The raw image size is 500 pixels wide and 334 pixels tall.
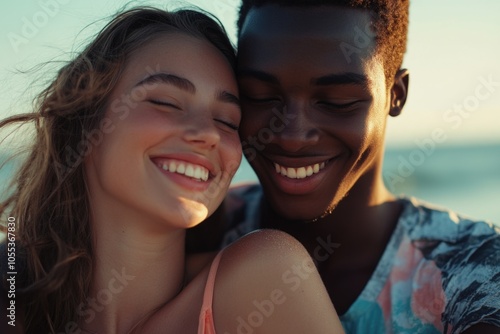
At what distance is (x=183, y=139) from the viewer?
241 cm

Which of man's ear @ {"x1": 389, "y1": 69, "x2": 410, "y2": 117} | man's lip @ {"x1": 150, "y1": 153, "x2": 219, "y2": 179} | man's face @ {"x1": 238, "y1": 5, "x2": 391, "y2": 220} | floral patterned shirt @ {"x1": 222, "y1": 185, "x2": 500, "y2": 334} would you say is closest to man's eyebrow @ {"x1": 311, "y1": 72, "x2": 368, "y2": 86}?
man's face @ {"x1": 238, "y1": 5, "x2": 391, "y2": 220}

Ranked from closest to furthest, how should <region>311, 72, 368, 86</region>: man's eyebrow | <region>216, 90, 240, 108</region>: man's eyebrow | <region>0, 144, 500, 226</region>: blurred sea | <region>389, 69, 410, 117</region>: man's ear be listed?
<region>216, 90, 240, 108</region>: man's eyebrow
<region>311, 72, 368, 86</region>: man's eyebrow
<region>389, 69, 410, 117</region>: man's ear
<region>0, 144, 500, 226</region>: blurred sea

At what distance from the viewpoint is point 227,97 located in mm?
2578

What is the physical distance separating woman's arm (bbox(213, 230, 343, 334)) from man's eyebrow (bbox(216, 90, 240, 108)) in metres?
0.55

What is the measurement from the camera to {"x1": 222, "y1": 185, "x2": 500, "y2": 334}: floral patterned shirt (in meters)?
2.79

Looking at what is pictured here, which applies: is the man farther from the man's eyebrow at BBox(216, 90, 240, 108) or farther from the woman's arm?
the woman's arm

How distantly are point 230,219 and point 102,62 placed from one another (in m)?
1.34

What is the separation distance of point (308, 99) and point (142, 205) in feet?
2.72

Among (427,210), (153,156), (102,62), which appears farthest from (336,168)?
(102,62)

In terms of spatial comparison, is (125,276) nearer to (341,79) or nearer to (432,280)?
(341,79)

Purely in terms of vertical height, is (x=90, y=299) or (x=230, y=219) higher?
(x=90, y=299)

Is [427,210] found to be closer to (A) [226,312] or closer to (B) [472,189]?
(A) [226,312]

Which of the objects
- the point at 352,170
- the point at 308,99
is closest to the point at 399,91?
the point at 352,170

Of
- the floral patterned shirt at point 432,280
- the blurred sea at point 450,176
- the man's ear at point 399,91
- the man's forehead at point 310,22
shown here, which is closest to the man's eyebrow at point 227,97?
the man's forehead at point 310,22
